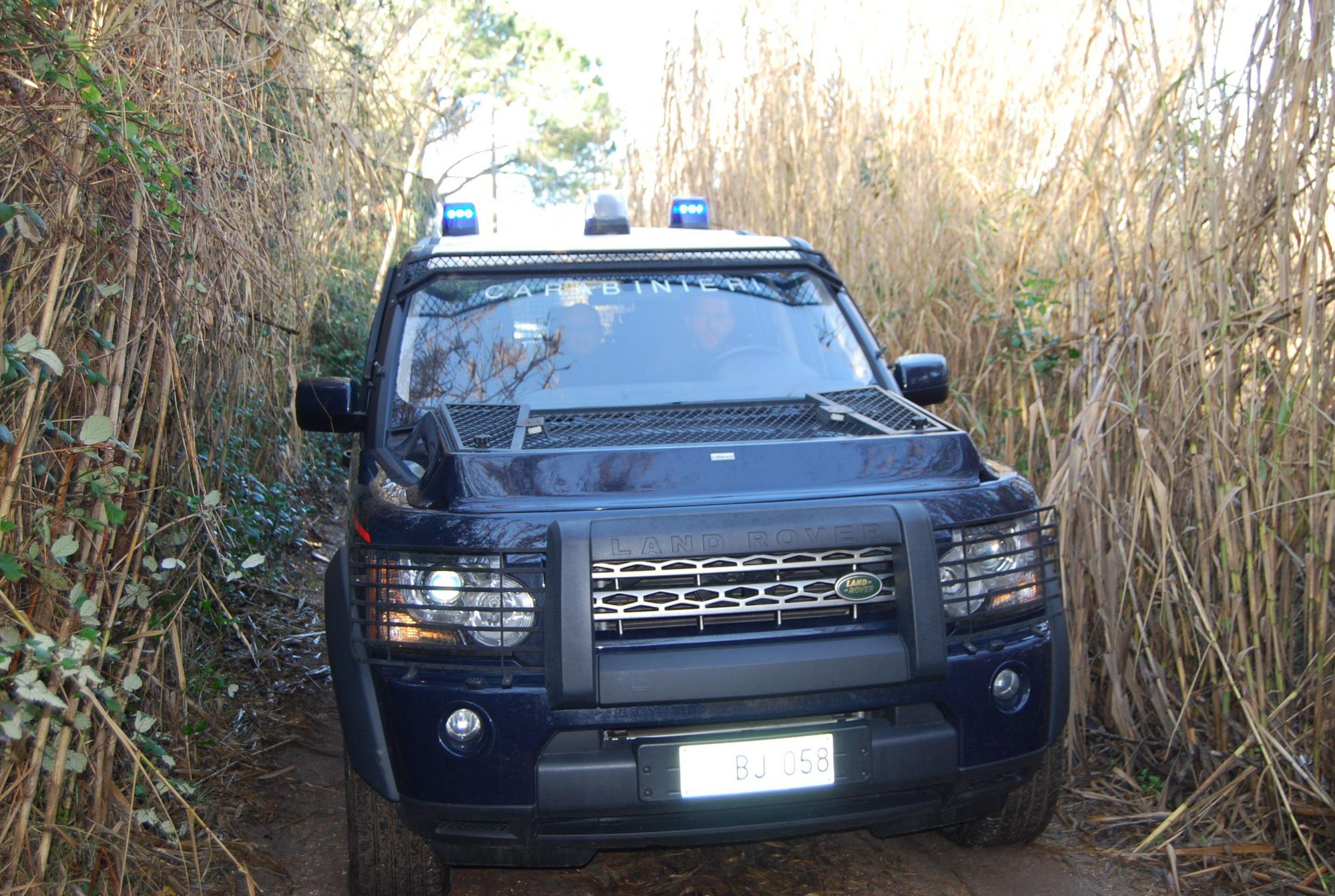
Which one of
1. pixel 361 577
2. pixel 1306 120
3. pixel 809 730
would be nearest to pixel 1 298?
pixel 361 577

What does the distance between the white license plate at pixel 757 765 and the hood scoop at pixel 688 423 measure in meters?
0.76

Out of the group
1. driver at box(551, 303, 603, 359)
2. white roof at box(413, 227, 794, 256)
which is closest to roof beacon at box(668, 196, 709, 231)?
white roof at box(413, 227, 794, 256)

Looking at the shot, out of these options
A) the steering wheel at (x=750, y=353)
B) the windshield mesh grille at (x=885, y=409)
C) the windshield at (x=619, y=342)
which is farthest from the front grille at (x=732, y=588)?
the steering wheel at (x=750, y=353)

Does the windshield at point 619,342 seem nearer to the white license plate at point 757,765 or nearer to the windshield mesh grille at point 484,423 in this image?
the windshield mesh grille at point 484,423

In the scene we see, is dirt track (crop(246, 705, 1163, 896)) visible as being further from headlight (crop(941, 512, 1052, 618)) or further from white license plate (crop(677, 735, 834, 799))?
headlight (crop(941, 512, 1052, 618))

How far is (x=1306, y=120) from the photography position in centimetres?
345

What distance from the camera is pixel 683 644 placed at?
270 cm

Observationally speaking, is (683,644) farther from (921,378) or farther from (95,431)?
(921,378)

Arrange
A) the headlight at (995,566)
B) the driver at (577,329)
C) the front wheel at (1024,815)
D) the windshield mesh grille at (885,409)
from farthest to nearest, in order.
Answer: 1. the driver at (577,329)
2. the windshield mesh grille at (885,409)
3. the front wheel at (1024,815)
4. the headlight at (995,566)

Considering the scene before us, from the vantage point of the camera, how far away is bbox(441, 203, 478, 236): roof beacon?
5328mm

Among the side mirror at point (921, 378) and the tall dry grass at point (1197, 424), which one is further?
the side mirror at point (921, 378)

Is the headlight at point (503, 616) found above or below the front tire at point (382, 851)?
above

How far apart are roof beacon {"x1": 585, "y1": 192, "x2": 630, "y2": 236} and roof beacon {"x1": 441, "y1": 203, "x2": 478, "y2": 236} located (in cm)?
59

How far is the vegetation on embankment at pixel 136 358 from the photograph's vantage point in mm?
2736
